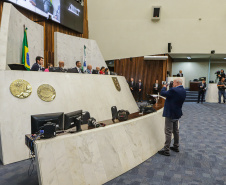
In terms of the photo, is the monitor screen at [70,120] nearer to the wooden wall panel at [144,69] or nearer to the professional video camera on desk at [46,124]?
the professional video camera on desk at [46,124]

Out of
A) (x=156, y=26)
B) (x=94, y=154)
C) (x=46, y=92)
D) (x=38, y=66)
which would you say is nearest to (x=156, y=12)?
(x=156, y=26)

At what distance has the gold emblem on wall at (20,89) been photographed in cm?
342

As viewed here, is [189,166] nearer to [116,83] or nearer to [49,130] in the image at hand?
[49,130]

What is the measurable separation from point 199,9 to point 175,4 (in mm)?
1388

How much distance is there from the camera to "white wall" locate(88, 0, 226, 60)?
36.2 ft

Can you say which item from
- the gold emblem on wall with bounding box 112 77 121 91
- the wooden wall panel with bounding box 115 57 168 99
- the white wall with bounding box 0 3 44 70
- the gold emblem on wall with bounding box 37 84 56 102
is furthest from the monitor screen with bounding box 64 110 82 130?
the wooden wall panel with bounding box 115 57 168 99

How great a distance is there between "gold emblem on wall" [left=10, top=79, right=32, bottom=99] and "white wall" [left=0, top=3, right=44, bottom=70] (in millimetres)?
630

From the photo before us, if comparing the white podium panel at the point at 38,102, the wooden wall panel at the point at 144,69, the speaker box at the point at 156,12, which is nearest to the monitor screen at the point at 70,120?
the white podium panel at the point at 38,102

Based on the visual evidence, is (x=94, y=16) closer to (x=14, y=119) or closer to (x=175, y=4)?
(x=175, y=4)

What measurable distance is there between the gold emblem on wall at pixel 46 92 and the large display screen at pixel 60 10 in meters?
3.67

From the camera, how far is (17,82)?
11.4 ft

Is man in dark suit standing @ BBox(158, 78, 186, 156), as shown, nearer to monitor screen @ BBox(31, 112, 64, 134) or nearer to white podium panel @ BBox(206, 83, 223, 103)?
monitor screen @ BBox(31, 112, 64, 134)

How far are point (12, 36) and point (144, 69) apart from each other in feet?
27.8

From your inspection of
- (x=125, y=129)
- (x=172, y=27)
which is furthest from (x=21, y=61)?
(x=172, y=27)
